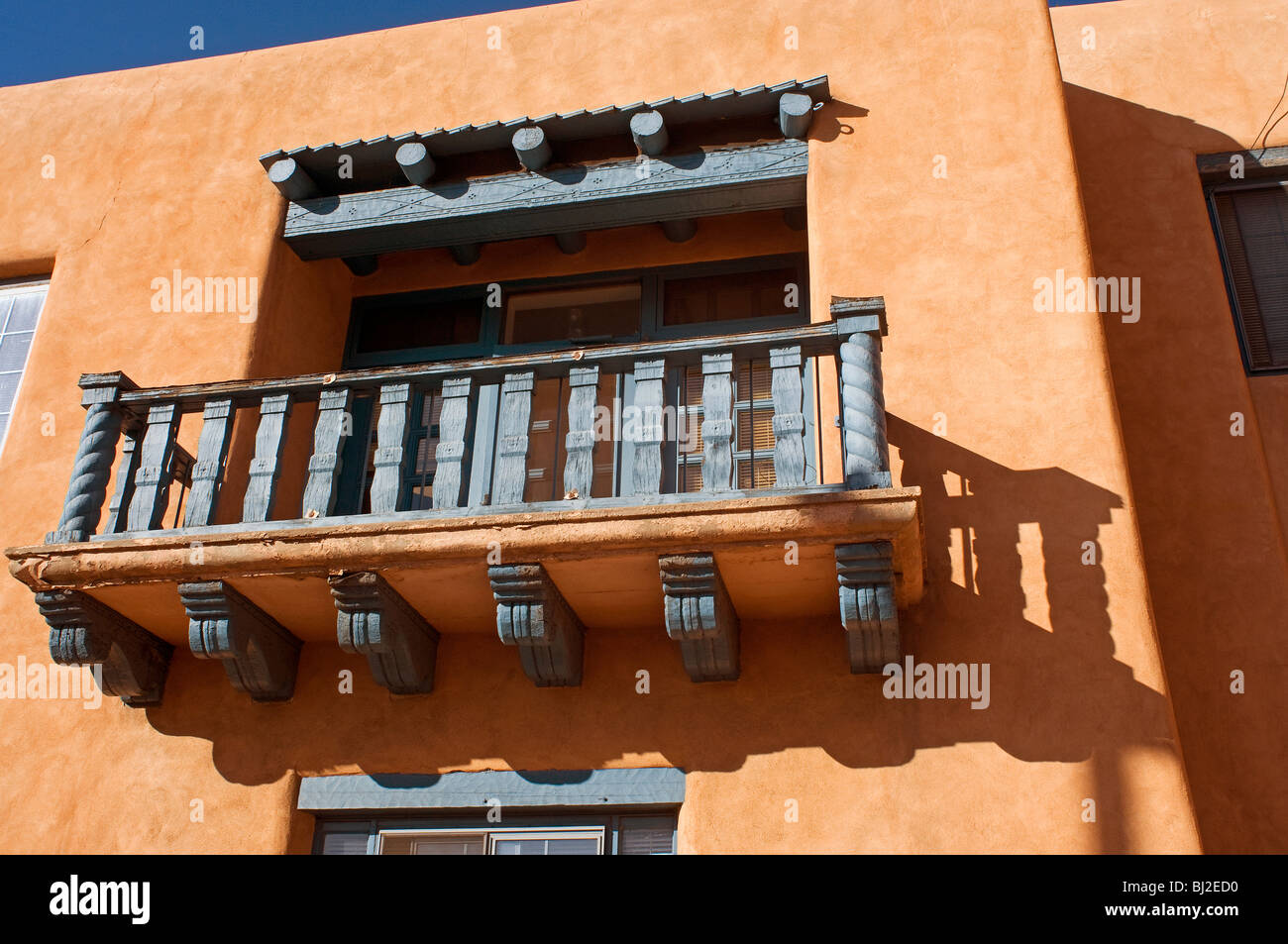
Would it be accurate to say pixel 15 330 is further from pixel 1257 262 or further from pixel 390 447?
pixel 1257 262

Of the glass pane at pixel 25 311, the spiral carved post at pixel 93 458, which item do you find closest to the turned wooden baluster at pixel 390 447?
the spiral carved post at pixel 93 458

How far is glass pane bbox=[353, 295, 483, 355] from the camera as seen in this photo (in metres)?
8.89

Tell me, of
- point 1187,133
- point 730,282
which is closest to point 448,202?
point 730,282

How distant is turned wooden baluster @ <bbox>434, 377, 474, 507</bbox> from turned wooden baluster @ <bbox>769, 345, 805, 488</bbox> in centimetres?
152

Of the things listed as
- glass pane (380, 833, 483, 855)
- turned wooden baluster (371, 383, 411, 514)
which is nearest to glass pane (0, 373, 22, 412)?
turned wooden baluster (371, 383, 411, 514)

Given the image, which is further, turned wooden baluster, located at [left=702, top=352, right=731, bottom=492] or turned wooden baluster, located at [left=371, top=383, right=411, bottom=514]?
turned wooden baluster, located at [left=371, top=383, right=411, bottom=514]

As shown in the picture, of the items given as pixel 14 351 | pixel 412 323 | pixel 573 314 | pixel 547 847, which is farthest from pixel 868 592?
pixel 14 351

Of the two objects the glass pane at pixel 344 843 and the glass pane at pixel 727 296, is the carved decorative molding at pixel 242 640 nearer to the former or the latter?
the glass pane at pixel 344 843

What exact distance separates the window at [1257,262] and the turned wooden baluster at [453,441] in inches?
174

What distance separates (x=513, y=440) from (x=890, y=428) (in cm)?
191

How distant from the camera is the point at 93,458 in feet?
22.6

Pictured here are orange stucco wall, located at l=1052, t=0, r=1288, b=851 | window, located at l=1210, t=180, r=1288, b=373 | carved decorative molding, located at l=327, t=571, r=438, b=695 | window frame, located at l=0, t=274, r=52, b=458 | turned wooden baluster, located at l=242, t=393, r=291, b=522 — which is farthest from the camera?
window frame, located at l=0, t=274, r=52, b=458

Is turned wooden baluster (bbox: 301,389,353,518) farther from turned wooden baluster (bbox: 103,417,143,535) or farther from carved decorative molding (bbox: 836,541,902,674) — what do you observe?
carved decorative molding (bbox: 836,541,902,674)
